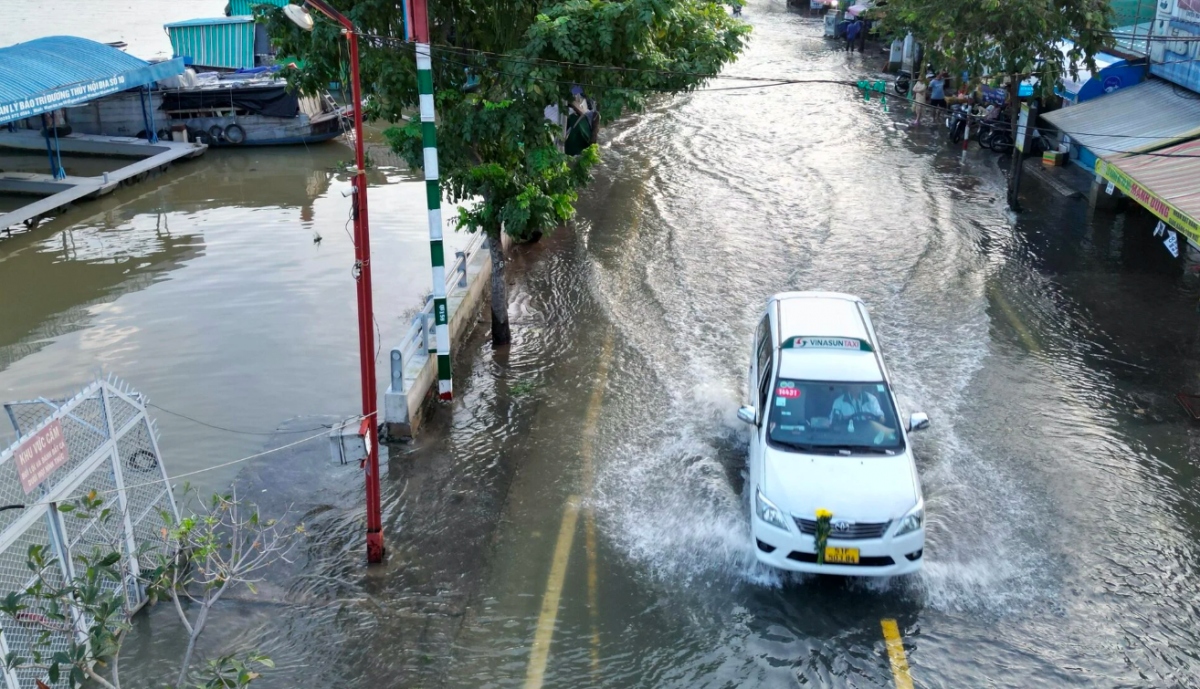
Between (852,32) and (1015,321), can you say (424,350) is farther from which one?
(852,32)

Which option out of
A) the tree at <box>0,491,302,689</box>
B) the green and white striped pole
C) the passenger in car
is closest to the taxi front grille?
the passenger in car

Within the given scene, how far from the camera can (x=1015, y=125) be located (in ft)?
69.0

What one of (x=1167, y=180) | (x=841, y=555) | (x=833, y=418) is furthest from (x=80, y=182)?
(x=1167, y=180)

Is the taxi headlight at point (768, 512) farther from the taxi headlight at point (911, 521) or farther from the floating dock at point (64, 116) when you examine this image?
the floating dock at point (64, 116)

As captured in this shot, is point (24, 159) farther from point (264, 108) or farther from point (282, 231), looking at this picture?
point (282, 231)

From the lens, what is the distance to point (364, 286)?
9.38 meters

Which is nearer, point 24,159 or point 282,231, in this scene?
point 282,231

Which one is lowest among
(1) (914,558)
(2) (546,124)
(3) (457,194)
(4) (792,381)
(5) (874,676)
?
(5) (874,676)

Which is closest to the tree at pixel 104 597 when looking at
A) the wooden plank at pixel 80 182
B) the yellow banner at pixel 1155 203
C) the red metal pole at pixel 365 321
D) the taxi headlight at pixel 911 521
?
the red metal pole at pixel 365 321

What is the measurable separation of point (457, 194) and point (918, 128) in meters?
21.7

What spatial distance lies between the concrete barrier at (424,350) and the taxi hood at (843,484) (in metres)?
4.93

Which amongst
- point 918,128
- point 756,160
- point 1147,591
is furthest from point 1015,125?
point 1147,591

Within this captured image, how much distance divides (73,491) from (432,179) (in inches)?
224

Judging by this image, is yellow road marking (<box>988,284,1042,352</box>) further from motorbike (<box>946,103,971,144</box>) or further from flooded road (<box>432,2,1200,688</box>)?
motorbike (<box>946,103,971,144</box>)
